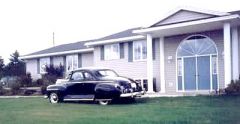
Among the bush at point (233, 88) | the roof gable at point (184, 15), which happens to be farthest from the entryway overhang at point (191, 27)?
the bush at point (233, 88)

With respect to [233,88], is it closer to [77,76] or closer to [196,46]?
[196,46]

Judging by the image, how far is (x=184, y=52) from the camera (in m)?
23.1

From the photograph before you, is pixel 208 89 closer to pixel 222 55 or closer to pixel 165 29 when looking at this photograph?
pixel 222 55

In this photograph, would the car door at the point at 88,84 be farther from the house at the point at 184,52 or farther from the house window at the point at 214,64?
the house window at the point at 214,64

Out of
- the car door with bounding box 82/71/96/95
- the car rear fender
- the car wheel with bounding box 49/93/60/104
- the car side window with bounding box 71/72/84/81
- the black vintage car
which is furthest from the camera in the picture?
the car wheel with bounding box 49/93/60/104

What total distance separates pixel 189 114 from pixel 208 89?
10842 millimetres

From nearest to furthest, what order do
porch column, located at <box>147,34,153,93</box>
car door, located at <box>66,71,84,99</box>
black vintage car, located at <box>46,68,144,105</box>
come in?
black vintage car, located at <box>46,68,144,105</box>
car door, located at <box>66,71,84,99</box>
porch column, located at <box>147,34,153,93</box>

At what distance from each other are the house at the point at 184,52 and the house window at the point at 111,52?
109 millimetres

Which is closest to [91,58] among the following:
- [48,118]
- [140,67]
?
[140,67]

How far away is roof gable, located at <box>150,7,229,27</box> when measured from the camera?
20.0 metres

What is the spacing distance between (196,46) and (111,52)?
7096 millimetres

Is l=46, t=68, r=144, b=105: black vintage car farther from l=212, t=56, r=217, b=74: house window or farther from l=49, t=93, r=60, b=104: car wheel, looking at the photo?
l=212, t=56, r=217, b=74: house window

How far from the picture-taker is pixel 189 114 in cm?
1148

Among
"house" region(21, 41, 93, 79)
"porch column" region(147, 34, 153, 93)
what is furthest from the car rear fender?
"house" region(21, 41, 93, 79)
